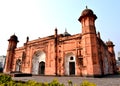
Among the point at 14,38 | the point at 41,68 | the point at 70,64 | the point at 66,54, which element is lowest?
the point at 41,68

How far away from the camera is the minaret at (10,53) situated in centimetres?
2466

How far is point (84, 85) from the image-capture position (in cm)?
→ 249

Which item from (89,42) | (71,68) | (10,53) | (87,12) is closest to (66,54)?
(71,68)

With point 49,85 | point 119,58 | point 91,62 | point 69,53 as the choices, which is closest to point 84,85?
Result: point 49,85

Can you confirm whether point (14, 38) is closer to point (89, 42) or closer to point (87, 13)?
point (87, 13)

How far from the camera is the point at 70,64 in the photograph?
17.9 metres

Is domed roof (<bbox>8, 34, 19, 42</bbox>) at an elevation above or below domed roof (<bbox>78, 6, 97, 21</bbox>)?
below

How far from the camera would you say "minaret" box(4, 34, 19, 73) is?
80.9 feet

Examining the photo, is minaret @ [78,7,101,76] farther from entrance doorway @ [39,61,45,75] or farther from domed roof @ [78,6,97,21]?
entrance doorway @ [39,61,45,75]

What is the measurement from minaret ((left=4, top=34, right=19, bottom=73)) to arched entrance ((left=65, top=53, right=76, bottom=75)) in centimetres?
1256

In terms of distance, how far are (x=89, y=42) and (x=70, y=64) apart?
439cm

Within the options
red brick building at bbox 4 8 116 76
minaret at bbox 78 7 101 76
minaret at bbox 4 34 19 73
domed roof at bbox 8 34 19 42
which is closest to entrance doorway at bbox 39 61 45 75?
red brick building at bbox 4 8 116 76

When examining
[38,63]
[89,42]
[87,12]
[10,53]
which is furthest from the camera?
[10,53]

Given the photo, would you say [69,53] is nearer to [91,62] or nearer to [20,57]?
[91,62]
